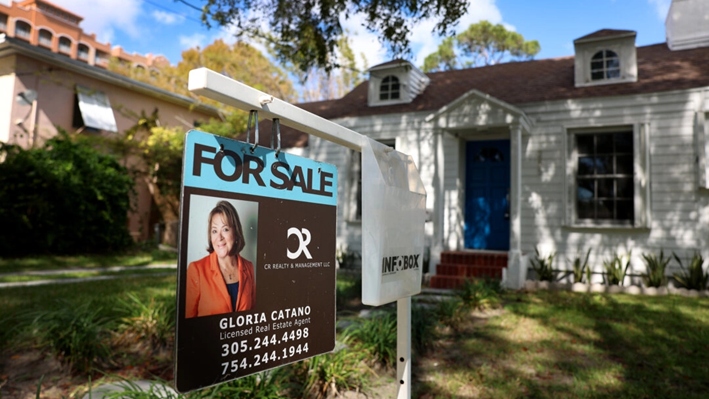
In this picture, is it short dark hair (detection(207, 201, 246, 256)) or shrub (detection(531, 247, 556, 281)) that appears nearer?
short dark hair (detection(207, 201, 246, 256))

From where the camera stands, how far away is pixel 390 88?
37.7ft

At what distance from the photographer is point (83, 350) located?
3.69 m

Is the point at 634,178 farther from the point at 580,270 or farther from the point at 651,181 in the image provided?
the point at 580,270

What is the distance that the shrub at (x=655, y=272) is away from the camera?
7859mm

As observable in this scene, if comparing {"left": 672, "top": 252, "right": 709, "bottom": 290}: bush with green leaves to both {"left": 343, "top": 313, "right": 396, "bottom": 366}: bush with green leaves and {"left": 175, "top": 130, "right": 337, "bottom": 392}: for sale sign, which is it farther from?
{"left": 175, "top": 130, "right": 337, "bottom": 392}: for sale sign

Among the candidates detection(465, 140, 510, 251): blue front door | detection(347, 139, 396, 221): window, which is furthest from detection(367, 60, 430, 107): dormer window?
detection(465, 140, 510, 251): blue front door

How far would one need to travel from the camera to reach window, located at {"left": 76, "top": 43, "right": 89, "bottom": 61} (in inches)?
1599

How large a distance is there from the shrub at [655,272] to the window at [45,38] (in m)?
43.3

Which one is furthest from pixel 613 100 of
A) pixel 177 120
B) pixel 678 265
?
pixel 177 120

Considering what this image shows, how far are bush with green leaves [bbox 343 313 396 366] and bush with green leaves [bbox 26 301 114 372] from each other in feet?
6.73

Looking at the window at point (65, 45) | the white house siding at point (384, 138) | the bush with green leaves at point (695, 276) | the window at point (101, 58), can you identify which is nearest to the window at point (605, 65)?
the white house siding at point (384, 138)

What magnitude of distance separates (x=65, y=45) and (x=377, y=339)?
147 ft

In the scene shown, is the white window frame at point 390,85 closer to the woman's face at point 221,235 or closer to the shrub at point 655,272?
the shrub at point 655,272

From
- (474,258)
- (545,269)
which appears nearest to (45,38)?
(474,258)
